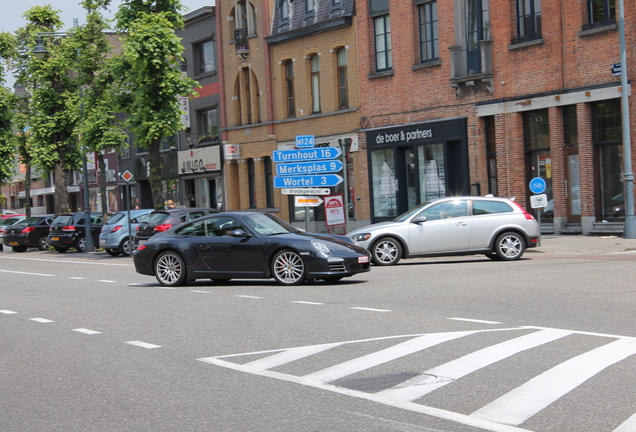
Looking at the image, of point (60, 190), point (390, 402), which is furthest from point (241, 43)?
point (390, 402)

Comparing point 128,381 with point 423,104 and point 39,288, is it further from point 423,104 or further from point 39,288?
point 423,104

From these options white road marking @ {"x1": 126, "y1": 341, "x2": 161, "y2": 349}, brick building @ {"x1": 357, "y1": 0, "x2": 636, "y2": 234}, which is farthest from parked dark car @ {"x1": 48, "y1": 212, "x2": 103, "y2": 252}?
white road marking @ {"x1": 126, "y1": 341, "x2": 161, "y2": 349}

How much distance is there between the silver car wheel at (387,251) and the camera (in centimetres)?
1950

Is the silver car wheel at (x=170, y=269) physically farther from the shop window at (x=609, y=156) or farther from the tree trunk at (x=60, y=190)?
the tree trunk at (x=60, y=190)

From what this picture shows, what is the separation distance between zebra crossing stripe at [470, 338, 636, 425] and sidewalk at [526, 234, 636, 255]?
13167 millimetres

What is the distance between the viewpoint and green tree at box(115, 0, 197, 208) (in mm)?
30344

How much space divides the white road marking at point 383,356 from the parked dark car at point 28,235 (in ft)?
105

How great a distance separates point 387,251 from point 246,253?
16.0ft

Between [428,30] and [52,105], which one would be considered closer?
[428,30]

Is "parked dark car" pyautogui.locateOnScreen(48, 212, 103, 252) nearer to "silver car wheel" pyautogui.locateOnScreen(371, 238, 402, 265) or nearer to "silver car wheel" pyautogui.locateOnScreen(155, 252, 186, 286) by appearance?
"silver car wheel" pyautogui.locateOnScreen(371, 238, 402, 265)

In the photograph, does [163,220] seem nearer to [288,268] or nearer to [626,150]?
[288,268]

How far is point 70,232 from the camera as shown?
34.5 metres

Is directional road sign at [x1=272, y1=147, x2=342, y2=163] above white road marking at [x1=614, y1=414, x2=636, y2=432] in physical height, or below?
above

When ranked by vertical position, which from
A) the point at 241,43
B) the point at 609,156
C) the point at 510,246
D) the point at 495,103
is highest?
the point at 241,43
